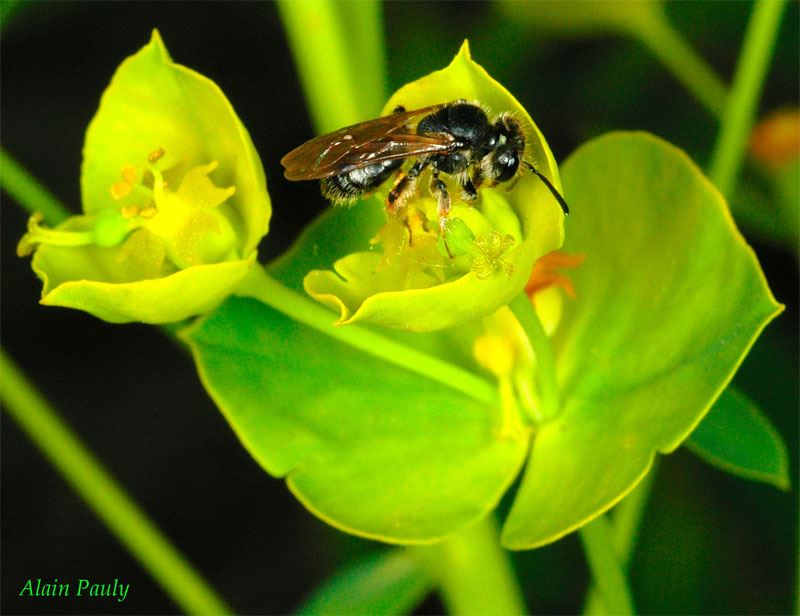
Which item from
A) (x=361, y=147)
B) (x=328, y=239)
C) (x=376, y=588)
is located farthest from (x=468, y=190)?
(x=376, y=588)

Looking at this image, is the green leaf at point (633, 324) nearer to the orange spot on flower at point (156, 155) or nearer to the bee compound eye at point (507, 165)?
the bee compound eye at point (507, 165)

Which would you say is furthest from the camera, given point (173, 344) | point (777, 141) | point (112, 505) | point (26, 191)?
point (173, 344)

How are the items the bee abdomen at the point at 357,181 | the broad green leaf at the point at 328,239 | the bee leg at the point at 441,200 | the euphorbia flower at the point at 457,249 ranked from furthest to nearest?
1. the broad green leaf at the point at 328,239
2. the bee abdomen at the point at 357,181
3. the bee leg at the point at 441,200
4. the euphorbia flower at the point at 457,249

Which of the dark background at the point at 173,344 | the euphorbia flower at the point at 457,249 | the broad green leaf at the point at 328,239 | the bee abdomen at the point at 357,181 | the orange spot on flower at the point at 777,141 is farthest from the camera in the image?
the dark background at the point at 173,344

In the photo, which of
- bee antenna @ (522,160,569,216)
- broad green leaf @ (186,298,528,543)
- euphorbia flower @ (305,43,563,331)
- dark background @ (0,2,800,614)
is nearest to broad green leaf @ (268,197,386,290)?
broad green leaf @ (186,298,528,543)

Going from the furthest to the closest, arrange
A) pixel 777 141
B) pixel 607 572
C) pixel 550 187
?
pixel 777 141
pixel 607 572
pixel 550 187

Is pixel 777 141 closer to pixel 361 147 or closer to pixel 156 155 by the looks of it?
pixel 361 147

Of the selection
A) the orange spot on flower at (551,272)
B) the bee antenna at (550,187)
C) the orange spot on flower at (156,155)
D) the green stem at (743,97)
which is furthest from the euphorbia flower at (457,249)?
the green stem at (743,97)
